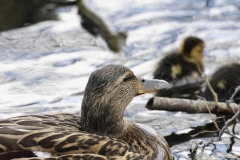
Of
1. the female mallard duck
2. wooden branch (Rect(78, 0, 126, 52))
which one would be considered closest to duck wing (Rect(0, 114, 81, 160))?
the female mallard duck

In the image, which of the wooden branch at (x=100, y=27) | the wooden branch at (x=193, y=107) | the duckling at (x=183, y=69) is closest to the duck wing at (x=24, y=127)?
the wooden branch at (x=193, y=107)

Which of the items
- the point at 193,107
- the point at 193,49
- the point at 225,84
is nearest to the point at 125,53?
the point at 193,49

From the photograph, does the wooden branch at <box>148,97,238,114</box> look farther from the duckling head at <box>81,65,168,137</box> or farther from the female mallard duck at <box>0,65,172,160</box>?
the duckling head at <box>81,65,168,137</box>

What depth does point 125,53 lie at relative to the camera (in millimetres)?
6695

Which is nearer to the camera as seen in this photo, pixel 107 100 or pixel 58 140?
pixel 58 140

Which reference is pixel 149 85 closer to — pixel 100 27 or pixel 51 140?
pixel 51 140

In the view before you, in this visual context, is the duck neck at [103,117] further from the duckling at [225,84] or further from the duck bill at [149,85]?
the duckling at [225,84]

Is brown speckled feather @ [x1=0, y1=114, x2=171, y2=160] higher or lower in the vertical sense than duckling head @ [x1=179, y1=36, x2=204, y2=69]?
higher

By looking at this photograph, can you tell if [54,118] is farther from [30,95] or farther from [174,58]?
[174,58]

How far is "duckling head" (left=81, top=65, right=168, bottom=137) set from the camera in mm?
4078

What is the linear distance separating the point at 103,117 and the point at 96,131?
90mm

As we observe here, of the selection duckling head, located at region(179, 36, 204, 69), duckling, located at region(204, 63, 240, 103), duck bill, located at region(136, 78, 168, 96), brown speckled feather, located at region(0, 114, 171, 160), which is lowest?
duckling, located at region(204, 63, 240, 103)

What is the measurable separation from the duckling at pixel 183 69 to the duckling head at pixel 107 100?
1725 millimetres

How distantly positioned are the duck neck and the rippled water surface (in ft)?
2.25
